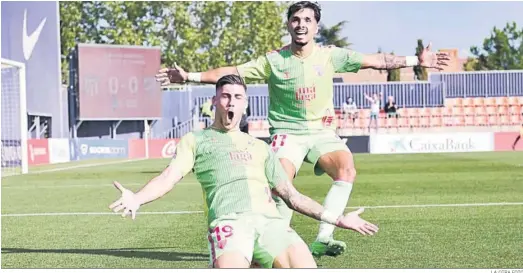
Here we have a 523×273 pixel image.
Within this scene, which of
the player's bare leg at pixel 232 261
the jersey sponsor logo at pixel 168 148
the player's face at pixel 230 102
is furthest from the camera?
the jersey sponsor logo at pixel 168 148

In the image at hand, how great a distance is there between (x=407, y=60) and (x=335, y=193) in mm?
1482

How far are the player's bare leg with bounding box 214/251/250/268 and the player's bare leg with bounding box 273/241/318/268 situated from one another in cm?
20

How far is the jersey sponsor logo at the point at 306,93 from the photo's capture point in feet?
28.5

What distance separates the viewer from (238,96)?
19.7 feet

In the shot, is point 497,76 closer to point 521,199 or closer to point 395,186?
point 395,186

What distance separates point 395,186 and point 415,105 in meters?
40.5

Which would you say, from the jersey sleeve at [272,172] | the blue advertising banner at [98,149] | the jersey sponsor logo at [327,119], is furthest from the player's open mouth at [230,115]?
the blue advertising banner at [98,149]

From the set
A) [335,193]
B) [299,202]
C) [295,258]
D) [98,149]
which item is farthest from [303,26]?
[98,149]

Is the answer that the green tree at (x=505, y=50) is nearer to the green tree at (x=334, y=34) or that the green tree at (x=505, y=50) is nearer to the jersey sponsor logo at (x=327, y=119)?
the green tree at (x=334, y=34)

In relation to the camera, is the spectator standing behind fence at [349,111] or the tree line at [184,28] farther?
the tree line at [184,28]

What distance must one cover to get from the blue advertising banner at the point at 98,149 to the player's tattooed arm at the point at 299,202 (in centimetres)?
3650

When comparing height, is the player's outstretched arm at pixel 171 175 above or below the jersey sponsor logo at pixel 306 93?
below

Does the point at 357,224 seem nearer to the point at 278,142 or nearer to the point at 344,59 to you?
the point at 278,142

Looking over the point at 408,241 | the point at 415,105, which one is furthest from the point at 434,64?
the point at 415,105
